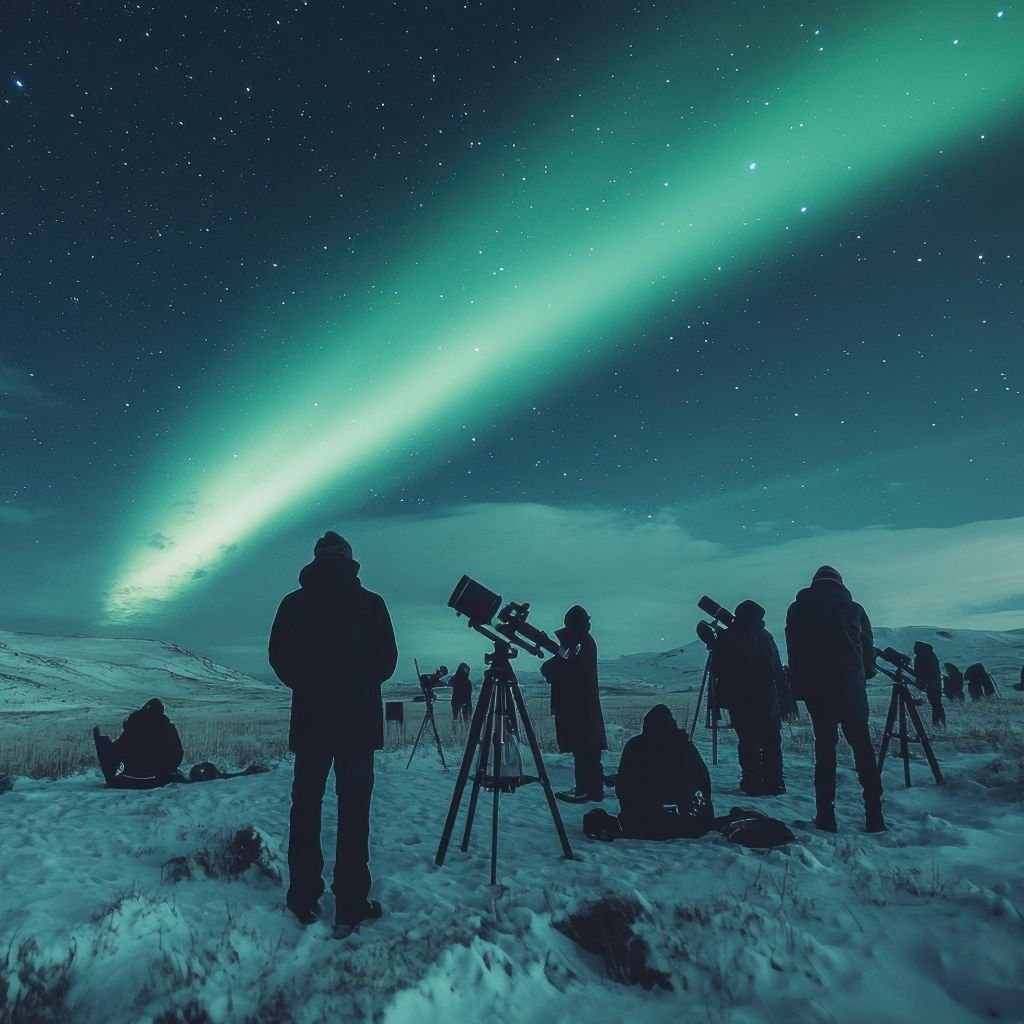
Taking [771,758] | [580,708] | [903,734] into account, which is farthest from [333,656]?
[903,734]

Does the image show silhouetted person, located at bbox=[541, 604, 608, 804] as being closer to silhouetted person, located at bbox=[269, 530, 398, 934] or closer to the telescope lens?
the telescope lens

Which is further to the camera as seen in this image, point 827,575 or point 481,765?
point 827,575

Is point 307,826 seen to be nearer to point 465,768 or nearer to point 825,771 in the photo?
point 465,768

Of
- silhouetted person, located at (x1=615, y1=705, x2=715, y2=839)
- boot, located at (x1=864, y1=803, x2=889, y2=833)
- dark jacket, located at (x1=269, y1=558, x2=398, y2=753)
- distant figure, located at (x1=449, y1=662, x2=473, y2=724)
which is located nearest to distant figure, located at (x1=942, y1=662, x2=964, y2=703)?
distant figure, located at (x1=449, y1=662, x2=473, y2=724)

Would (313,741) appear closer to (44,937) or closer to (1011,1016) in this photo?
(44,937)

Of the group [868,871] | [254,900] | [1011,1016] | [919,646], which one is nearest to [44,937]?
[254,900]

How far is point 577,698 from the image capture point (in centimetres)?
903

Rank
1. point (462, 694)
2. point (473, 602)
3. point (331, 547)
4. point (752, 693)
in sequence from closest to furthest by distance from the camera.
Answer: point (331, 547), point (473, 602), point (752, 693), point (462, 694)

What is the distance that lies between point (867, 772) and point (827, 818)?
62 centimetres

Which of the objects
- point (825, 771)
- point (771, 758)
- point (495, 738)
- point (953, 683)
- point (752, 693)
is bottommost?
point (771, 758)

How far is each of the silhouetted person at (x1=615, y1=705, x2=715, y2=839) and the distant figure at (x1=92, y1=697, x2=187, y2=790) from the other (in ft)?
24.1

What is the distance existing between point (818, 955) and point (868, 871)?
1814 millimetres

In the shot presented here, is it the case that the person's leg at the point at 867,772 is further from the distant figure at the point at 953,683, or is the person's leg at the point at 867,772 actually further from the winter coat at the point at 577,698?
A: the distant figure at the point at 953,683

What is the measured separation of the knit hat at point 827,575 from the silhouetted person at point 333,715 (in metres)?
4.96
